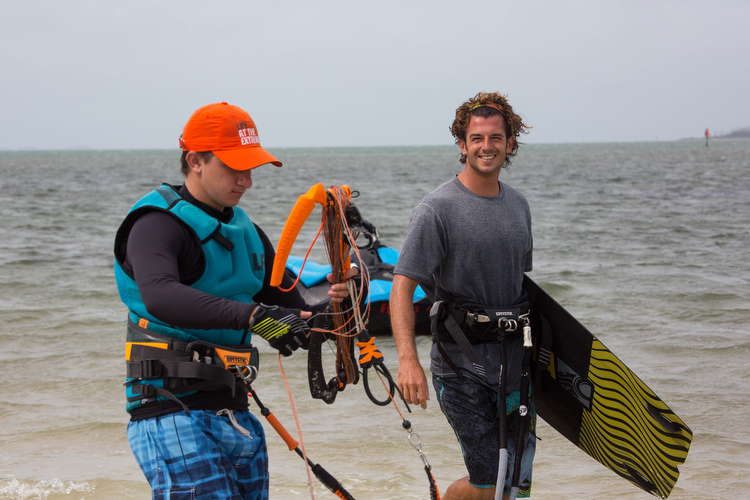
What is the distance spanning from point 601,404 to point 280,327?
1.76 m

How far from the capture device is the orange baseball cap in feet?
8.38

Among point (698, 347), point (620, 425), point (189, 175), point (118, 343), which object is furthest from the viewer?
point (118, 343)

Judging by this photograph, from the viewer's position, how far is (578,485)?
462 centimetres

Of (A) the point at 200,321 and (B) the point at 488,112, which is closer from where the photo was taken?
(A) the point at 200,321

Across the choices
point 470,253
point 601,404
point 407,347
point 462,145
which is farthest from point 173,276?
point 601,404

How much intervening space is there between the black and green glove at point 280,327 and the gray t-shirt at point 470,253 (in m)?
0.78

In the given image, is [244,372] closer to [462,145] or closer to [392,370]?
[462,145]

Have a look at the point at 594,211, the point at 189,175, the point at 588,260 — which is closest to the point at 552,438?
the point at 189,175

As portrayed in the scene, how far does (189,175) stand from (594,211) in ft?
71.8

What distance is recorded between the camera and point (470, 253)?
3105 millimetres

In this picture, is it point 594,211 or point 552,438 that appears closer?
point 552,438

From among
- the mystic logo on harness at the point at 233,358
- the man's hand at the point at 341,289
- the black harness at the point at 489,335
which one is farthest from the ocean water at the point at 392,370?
the mystic logo on harness at the point at 233,358

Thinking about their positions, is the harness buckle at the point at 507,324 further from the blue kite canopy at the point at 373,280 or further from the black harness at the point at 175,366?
the blue kite canopy at the point at 373,280

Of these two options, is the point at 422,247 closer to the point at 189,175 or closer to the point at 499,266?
the point at 499,266
